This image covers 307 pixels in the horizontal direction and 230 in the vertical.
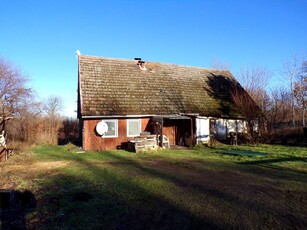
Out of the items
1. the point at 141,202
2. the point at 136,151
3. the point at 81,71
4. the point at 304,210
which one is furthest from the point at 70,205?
the point at 81,71

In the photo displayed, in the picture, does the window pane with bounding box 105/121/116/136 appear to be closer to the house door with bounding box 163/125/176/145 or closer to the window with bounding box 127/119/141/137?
the window with bounding box 127/119/141/137

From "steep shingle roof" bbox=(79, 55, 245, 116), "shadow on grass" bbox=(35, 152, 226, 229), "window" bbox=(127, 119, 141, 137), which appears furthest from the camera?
"window" bbox=(127, 119, 141, 137)

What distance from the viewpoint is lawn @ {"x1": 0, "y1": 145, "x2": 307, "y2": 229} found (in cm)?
572

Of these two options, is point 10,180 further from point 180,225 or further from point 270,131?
point 270,131

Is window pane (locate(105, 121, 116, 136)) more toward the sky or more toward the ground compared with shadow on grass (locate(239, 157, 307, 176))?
more toward the sky

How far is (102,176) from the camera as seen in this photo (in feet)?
33.1

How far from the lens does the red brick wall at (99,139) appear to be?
18.5 meters

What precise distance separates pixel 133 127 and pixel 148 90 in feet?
11.6

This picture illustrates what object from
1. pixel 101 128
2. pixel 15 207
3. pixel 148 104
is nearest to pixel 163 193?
pixel 15 207

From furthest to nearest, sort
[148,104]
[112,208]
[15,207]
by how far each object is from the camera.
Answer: [148,104]
[15,207]
[112,208]

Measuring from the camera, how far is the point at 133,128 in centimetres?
1980

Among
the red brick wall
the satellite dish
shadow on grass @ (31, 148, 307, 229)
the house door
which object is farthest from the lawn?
the house door

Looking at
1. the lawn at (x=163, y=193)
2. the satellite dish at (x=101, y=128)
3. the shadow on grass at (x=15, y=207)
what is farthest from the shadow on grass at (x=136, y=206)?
the satellite dish at (x=101, y=128)

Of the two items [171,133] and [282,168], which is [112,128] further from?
[282,168]
